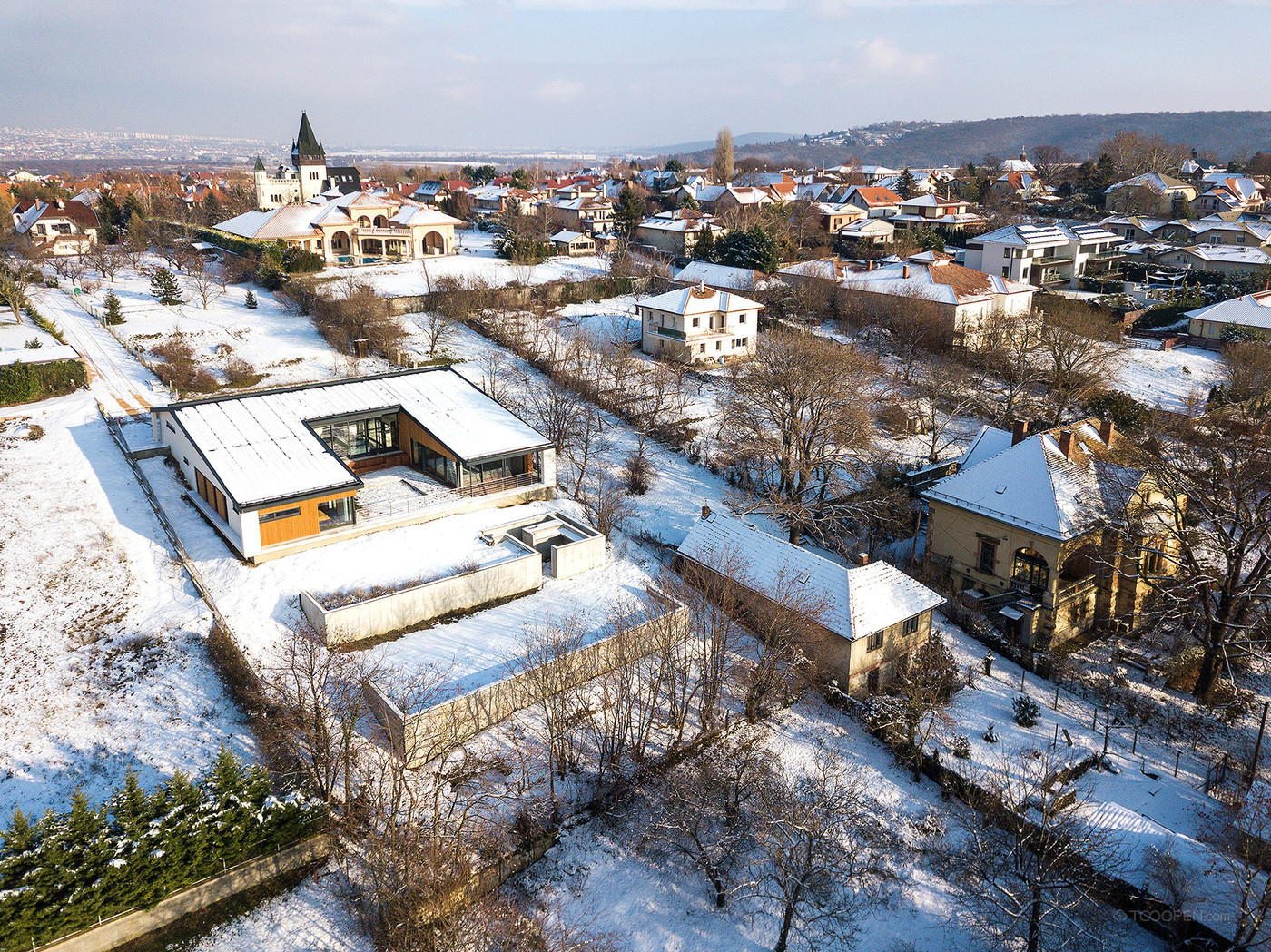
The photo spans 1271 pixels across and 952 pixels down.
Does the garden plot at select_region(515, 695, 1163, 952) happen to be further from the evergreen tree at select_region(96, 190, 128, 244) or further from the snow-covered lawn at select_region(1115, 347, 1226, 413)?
the evergreen tree at select_region(96, 190, 128, 244)

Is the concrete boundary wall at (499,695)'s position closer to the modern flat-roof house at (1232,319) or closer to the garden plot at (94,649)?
the garden plot at (94,649)

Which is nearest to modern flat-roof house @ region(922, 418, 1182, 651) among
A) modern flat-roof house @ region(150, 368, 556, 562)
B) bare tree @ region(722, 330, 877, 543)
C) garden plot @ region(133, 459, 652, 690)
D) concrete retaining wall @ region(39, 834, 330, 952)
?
bare tree @ region(722, 330, 877, 543)


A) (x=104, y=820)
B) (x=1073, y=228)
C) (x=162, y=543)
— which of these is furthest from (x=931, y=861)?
(x=1073, y=228)

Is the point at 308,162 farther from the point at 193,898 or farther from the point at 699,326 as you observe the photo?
the point at 193,898

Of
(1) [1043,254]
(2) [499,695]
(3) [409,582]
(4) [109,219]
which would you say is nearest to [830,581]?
(2) [499,695]

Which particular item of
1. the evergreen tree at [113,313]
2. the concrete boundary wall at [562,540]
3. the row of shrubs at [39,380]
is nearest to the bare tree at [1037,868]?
the concrete boundary wall at [562,540]

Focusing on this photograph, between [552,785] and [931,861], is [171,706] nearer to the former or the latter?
[552,785]
